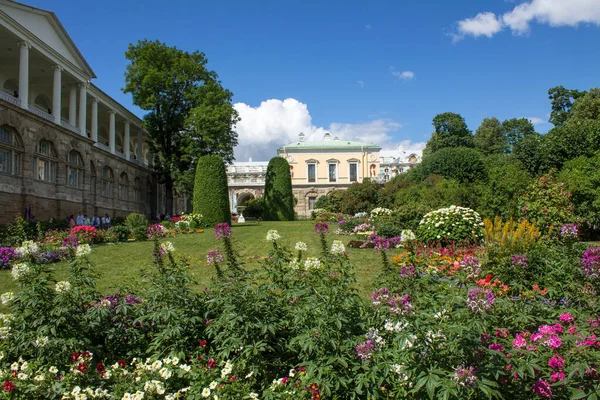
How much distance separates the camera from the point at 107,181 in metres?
31.0

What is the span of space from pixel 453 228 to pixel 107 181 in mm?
25191

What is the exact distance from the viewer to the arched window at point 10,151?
19516 millimetres

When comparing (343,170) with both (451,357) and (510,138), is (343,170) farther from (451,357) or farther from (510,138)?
(451,357)


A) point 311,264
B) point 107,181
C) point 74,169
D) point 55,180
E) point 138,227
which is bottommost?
point 311,264

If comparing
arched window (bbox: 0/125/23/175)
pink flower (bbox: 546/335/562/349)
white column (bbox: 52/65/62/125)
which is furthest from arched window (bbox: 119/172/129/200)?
pink flower (bbox: 546/335/562/349)

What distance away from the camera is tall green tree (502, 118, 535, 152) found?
177 feet

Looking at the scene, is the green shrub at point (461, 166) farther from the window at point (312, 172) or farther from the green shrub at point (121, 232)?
the green shrub at point (121, 232)

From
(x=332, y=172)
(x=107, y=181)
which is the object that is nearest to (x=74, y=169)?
(x=107, y=181)

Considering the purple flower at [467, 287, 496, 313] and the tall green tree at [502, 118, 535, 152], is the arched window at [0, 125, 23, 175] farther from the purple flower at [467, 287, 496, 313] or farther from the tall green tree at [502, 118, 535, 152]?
the tall green tree at [502, 118, 535, 152]

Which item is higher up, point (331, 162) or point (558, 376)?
point (331, 162)

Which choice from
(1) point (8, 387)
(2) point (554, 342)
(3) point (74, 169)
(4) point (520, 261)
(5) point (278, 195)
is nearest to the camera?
(2) point (554, 342)

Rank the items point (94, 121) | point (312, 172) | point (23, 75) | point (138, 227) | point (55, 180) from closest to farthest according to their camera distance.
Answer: point (138, 227), point (23, 75), point (55, 180), point (94, 121), point (312, 172)

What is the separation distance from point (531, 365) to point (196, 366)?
244 cm

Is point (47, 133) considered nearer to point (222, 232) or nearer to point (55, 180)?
point (55, 180)
